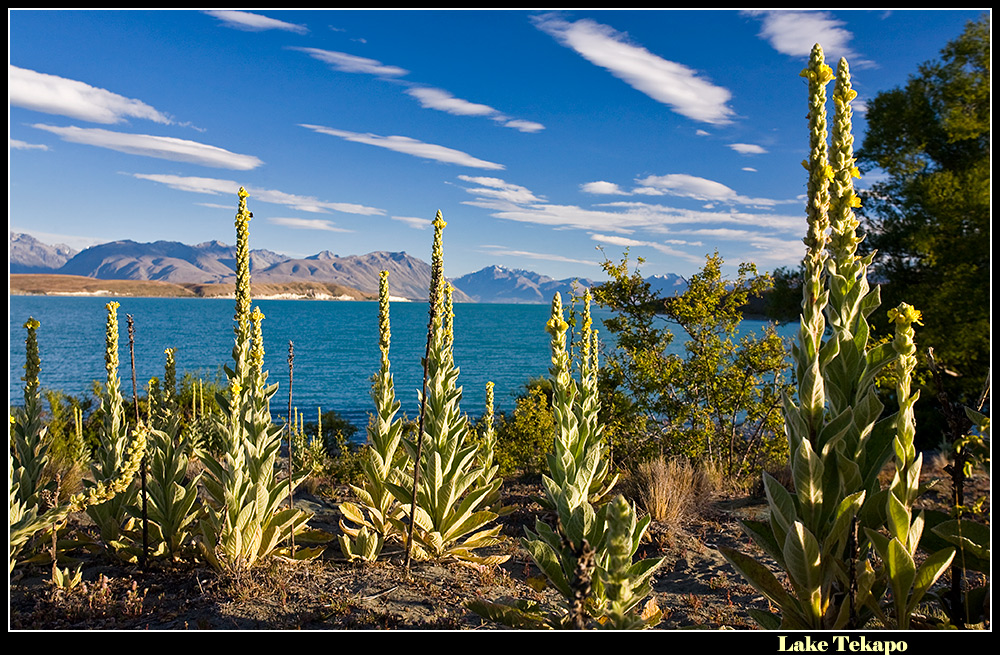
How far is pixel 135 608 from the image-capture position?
12.7 feet

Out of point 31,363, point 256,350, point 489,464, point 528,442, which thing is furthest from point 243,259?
point 528,442

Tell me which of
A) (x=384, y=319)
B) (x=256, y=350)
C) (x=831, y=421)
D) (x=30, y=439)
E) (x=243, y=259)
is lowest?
(x=30, y=439)

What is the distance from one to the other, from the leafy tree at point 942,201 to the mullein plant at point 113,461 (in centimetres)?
1437

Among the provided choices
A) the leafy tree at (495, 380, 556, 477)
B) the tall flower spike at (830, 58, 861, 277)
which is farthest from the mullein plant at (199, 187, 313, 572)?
the leafy tree at (495, 380, 556, 477)

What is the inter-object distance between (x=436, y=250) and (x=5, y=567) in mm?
3334

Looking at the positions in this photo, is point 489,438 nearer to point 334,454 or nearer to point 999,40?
point 999,40

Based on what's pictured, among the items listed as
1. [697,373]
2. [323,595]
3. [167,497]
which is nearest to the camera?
[323,595]

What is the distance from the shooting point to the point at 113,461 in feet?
15.1

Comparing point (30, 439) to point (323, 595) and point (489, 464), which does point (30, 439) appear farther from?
point (489, 464)

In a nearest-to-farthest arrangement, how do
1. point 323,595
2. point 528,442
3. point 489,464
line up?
point 323,595
point 489,464
point 528,442

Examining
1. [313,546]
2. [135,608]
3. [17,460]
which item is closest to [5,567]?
[135,608]

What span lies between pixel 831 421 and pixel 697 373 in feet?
18.4

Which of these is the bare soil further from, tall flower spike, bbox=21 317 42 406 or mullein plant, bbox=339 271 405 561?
tall flower spike, bbox=21 317 42 406

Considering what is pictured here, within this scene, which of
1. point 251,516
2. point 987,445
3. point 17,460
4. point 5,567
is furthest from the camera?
point 17,460
